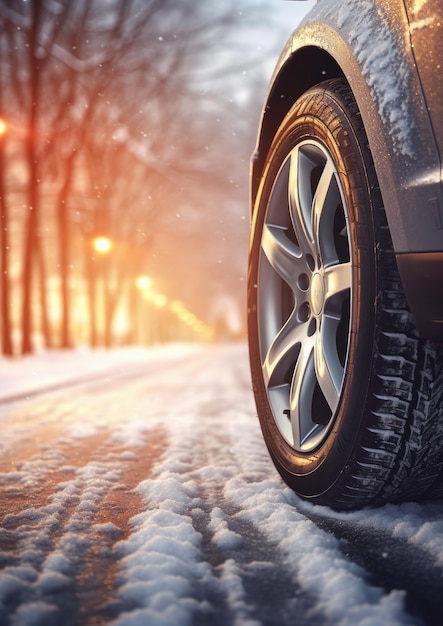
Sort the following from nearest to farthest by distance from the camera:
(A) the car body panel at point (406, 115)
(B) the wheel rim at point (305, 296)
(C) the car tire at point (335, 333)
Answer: (A) the car body panel at point (406, 115), (C) the car tire at point (335, 333), (B) the wheel rim at point (305, 296)

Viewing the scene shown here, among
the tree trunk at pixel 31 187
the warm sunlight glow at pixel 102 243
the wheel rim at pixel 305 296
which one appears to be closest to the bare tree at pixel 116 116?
the tree trunk at pixel 31 187

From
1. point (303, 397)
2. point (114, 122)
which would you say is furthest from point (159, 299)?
point (303, 397)

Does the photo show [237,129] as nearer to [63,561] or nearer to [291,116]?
[291,116]

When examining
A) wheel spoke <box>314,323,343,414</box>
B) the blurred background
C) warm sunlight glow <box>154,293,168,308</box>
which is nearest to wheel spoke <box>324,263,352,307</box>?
wheel spoke <box>314,323,343,414</box>

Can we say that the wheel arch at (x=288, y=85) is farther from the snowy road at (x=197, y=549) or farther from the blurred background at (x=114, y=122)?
the blurred background at (x=114, y=122)

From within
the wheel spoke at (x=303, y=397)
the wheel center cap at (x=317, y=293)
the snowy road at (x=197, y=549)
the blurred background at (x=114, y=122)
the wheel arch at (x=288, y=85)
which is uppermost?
the blurred background at (x=114, y=122)

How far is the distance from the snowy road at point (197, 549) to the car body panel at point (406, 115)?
66cm

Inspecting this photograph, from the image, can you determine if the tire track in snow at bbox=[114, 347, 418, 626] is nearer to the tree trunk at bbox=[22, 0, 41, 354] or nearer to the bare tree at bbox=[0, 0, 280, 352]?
the bare tree at bbox=[0, 0, 280, 352]

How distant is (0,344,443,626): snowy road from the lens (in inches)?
56.8

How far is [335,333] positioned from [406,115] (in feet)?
2.61

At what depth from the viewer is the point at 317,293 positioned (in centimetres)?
230

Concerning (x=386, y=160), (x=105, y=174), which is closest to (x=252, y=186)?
(x=386, y=160)

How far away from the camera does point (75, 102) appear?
15633mm

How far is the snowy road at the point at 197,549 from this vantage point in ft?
4.74
